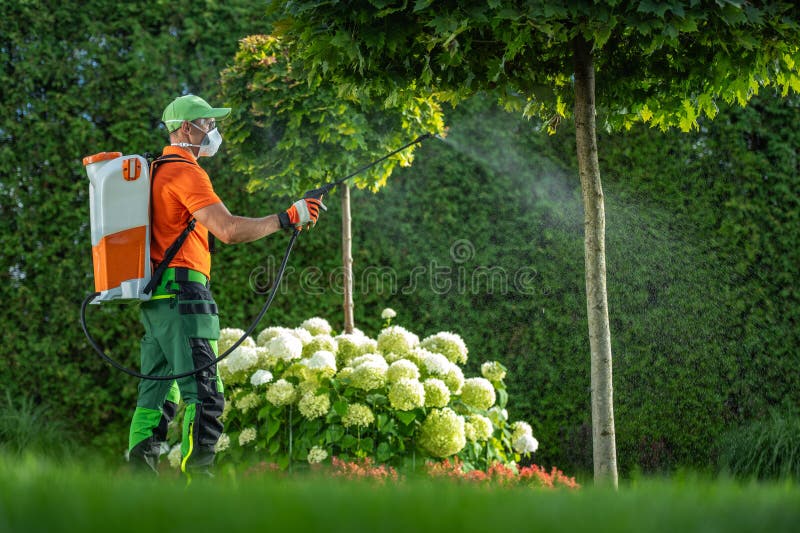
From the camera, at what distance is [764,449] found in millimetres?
5477

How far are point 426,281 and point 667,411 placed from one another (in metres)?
2.16

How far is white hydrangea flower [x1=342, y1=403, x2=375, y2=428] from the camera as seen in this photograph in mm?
4328

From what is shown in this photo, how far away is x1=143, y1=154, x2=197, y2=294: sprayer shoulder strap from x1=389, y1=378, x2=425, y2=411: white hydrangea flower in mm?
1537

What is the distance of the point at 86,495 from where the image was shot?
4.80 ft

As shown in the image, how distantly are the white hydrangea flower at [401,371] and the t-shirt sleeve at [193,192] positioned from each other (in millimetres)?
1556

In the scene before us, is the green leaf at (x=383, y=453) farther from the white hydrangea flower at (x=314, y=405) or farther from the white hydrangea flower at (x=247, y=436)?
the white hydrangea flower at (x=247, y=436)

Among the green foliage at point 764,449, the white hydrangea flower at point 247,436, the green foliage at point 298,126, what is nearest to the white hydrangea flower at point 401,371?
the white hydrangea flower at point 247,436

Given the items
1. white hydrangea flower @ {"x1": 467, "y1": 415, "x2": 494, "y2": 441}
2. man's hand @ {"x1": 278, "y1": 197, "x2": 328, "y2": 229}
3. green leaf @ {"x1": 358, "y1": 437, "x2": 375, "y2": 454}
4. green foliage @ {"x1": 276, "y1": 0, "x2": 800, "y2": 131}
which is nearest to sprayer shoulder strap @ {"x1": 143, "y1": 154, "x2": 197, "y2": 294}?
man's hand @ {"x1": 278, "y1": 197, "x2": 328, "y2": 229}

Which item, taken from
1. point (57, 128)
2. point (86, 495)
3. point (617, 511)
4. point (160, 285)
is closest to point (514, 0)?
point (160, 285)

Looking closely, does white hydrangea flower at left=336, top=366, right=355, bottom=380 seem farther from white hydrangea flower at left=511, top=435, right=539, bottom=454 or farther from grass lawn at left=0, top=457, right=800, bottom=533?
grass lawn at left=0, top=457, right=800, bottom=533

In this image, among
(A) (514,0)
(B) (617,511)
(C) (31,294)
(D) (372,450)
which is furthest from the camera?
(C) (31,294)

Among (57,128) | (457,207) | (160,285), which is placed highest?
(57,128)

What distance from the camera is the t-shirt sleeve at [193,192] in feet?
11.2

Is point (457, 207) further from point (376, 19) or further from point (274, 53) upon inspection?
point (376, 19)
